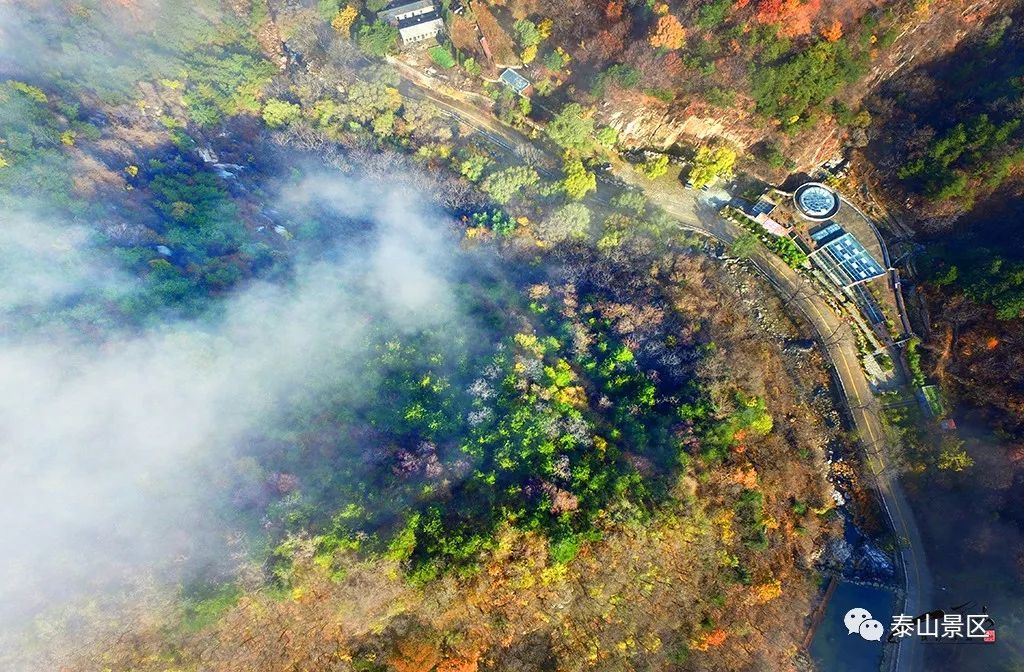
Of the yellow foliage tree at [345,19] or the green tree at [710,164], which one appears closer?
the green tree at [710,164]

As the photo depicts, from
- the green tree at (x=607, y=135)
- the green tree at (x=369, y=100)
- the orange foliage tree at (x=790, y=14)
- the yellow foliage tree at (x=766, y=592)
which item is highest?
the orange foliage tree at (x=790, y=14)

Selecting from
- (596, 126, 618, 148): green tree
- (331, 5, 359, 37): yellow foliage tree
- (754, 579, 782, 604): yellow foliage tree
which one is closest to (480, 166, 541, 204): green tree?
(596, 126, 618, 148): green tree

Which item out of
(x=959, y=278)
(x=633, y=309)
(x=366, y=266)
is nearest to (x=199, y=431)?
(x=366, y=266)

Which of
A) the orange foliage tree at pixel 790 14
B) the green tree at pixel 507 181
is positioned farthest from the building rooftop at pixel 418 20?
the orange foliage tree at pixel 790 14

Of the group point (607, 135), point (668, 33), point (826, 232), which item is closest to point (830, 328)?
point (826, 232)

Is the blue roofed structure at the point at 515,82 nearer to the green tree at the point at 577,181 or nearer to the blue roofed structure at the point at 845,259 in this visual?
the green tree at the point at 577,181

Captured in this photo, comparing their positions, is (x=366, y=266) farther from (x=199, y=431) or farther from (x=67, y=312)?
(x=67, y=312)

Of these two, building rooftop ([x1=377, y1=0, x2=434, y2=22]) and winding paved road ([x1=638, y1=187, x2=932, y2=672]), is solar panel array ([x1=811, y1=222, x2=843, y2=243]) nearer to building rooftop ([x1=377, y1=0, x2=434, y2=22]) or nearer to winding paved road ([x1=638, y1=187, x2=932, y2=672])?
winding paved road ([x1=638, y1=187, x2=932, y2=672])
